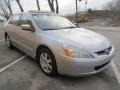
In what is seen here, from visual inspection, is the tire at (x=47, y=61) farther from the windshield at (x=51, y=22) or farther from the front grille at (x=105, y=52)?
the front grille at (x=105, y=52)

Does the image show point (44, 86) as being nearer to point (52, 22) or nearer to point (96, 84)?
point (96, 84)

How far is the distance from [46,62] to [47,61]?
0.20 feet

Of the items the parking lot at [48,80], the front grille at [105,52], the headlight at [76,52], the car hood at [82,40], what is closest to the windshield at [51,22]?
the car hood at [82,40]

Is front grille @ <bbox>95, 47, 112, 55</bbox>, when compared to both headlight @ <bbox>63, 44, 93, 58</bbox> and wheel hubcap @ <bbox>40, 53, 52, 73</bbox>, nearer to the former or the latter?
headlight @ <bbox>63, 44, 93, 58</bbox>

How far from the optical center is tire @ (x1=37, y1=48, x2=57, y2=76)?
4494 mm

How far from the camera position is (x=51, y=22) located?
5.71 m

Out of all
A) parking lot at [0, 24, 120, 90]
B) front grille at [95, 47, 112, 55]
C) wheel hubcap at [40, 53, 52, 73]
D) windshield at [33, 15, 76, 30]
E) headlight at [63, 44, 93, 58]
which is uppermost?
windshield at [33, 15, 76, 30]

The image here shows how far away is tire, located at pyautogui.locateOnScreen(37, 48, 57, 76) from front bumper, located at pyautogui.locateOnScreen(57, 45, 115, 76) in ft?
0.67

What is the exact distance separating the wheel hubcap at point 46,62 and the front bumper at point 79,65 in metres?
0.38

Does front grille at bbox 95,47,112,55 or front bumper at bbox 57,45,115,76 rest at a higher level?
front grille at bbox 95,47,112,55

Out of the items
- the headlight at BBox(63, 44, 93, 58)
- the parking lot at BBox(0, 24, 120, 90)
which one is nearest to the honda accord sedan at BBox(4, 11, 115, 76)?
the headlight at BBox(63, 44, 93, 58)

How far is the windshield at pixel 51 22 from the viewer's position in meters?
5.42

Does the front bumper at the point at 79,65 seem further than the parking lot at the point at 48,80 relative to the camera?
No

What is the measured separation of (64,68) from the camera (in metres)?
4.22
